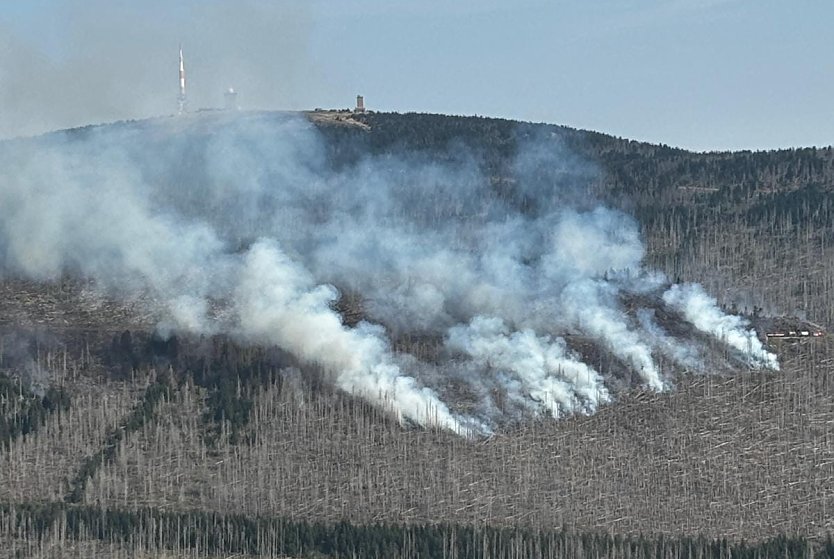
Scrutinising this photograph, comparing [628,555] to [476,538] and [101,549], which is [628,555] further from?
[101,549]

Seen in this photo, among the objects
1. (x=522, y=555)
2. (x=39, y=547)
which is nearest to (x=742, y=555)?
(x=522, y=555)

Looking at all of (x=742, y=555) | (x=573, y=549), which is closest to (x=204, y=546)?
(x=573, y=549)

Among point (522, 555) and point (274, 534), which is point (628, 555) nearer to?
point (522, 555)

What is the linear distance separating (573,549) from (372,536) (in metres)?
20.4

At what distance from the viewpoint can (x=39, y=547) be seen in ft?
651

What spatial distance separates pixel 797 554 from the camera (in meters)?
196

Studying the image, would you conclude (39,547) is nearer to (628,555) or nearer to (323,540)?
(323,540)

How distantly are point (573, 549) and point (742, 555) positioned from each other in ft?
55.4

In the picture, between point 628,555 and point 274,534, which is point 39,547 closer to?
point 274,534

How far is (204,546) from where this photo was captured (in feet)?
656

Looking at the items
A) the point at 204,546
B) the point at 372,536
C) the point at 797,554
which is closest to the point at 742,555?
the point at 797,554

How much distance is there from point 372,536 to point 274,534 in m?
10.2

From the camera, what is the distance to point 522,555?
7746 inches

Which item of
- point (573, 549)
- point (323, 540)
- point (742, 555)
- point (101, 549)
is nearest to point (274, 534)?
point (323, 540)
